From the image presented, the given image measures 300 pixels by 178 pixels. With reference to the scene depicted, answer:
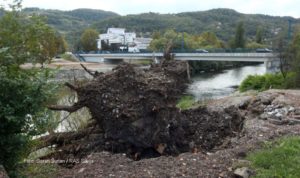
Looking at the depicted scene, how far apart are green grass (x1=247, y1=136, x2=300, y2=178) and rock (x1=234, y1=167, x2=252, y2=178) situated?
128 millimetres

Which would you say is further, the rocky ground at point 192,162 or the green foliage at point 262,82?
the green foliage at point 262,82

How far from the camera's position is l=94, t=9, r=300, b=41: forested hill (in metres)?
140

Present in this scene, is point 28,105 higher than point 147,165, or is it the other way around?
point 28,105

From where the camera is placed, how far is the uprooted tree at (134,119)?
744 centimetres

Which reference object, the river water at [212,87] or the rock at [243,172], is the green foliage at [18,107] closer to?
the rock at [243,172]

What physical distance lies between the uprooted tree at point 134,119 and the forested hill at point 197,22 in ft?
407

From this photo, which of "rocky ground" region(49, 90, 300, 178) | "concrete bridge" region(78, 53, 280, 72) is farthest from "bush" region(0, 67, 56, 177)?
"concrete bridge" region(78, 53, 280, 72)

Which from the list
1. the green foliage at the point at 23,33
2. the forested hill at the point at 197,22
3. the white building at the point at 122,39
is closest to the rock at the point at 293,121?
the green foliage at the point at 23,33

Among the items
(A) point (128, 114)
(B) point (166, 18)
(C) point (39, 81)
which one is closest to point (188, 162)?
(A) point (128, 114)

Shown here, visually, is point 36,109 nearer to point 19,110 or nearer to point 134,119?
point 19,110

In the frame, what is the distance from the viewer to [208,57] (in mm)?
48125

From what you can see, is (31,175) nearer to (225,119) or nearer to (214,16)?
(225,119)

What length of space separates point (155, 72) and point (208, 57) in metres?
40.3

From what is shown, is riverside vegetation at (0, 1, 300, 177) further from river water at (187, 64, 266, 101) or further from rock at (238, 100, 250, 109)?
river water at (187, 64, 266, 101)
